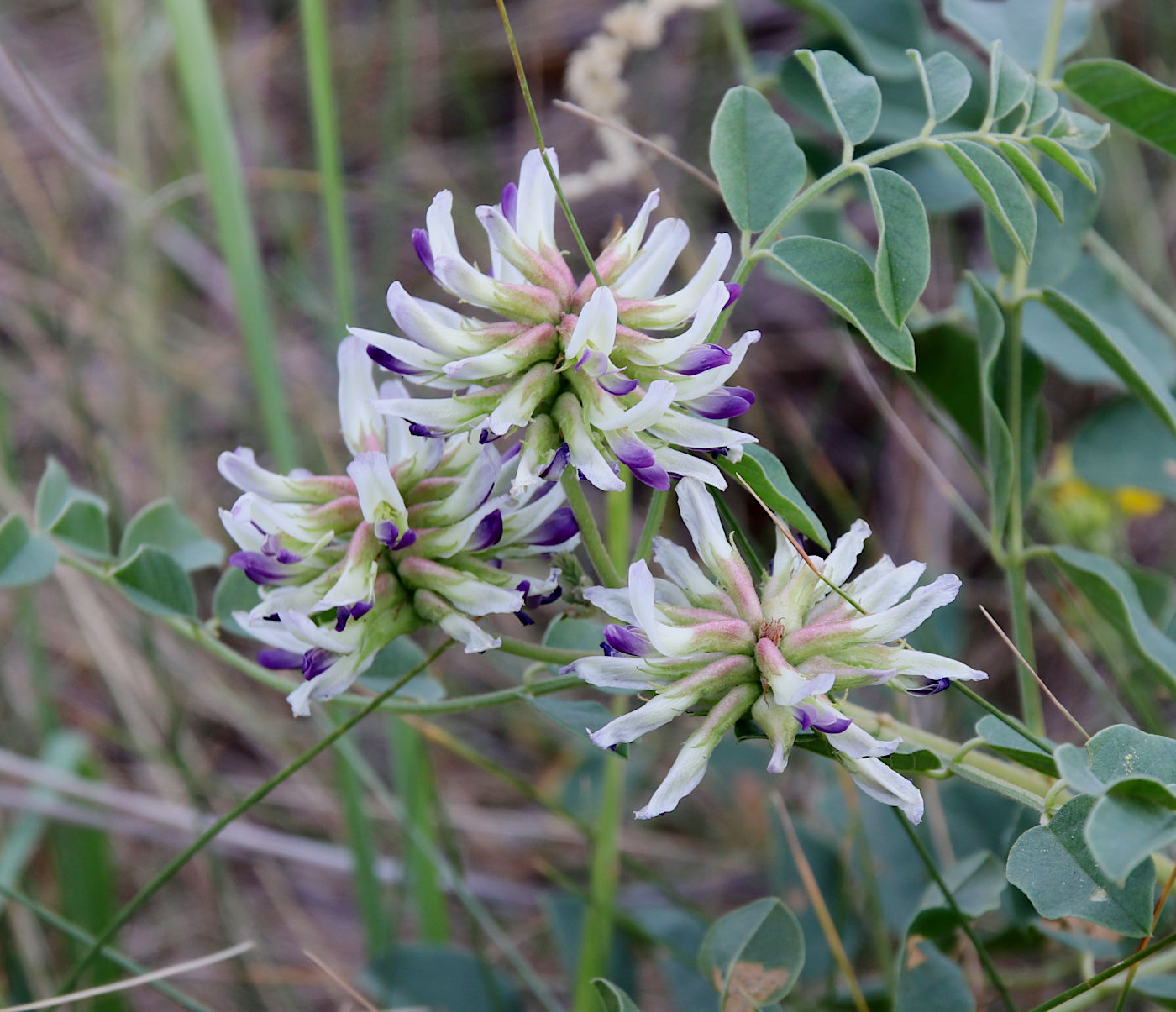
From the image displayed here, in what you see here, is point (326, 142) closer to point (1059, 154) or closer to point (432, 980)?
point (1059, 154)

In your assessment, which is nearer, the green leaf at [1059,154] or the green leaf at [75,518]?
the green leaf at [1059,154]


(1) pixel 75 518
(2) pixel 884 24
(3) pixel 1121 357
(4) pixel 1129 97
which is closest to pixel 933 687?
(3) pixel 1121 357

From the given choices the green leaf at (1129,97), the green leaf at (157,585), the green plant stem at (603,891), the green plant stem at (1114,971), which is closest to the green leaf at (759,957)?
the green plant stem at (1114,971)

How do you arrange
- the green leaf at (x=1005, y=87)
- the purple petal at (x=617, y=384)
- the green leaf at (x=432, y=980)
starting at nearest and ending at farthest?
1. the purple petal at (x=617, y=384)
2. the green leaf at (x=1005, y=87)
3. the green leaf at (x=432, y=980)

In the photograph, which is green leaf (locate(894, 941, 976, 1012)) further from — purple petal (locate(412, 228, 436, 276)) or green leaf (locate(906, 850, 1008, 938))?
purple petal (locate(412, 228, 436, 276))

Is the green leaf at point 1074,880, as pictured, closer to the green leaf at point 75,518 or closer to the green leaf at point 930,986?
the green leaf at point 930,986

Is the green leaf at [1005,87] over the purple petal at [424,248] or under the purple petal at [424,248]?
under
